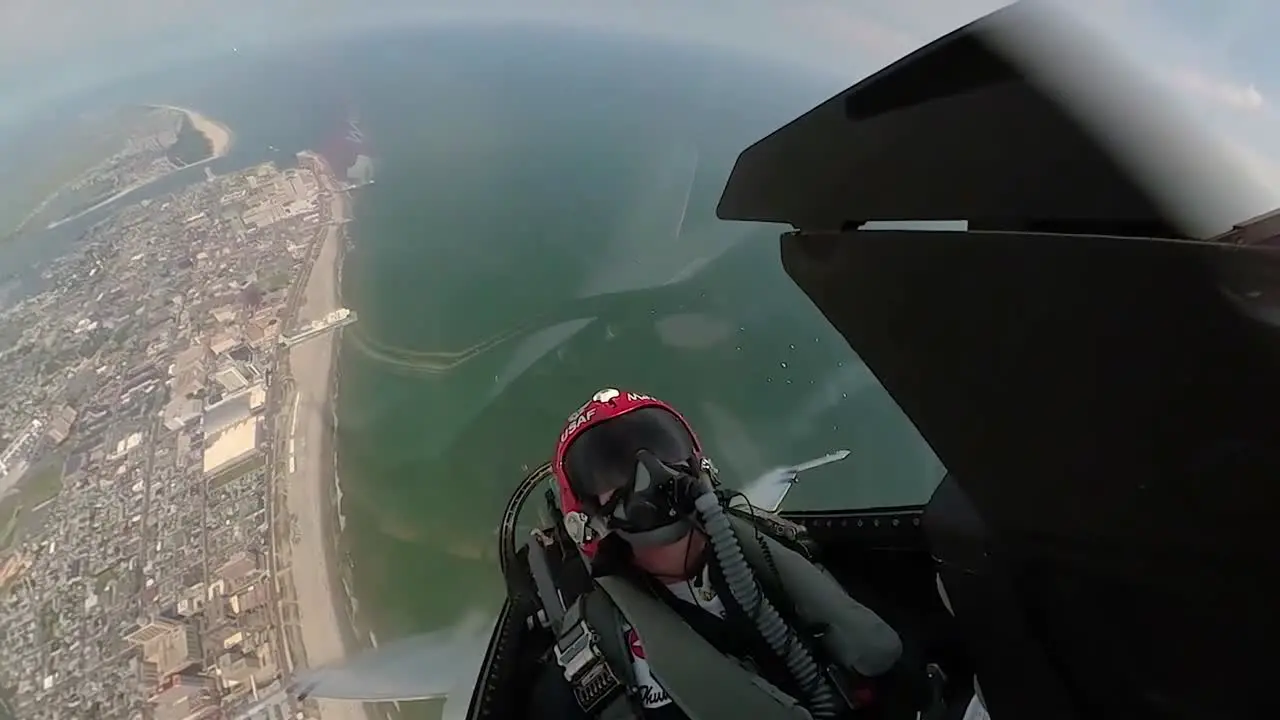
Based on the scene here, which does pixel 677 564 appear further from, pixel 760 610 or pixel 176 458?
pixel 176 458

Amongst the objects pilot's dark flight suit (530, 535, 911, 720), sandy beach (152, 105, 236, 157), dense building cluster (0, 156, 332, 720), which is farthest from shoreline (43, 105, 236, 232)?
pilot's dark flight suit (530, 535, 911, 720)

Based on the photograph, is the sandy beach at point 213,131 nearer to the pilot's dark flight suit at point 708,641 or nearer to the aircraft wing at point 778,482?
the aircraft wing at point 778,482

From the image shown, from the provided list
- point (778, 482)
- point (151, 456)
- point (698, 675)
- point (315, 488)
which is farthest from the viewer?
point (151, 456)

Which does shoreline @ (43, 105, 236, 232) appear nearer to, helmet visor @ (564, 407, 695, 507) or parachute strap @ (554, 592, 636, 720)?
helmet visor @ (564, 407, 695, 507)

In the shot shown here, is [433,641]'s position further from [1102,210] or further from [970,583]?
[1102,210]

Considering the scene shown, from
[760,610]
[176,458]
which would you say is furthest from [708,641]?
[176,458]

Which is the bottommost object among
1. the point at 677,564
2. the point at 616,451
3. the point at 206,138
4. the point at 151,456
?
the point at 677,564
